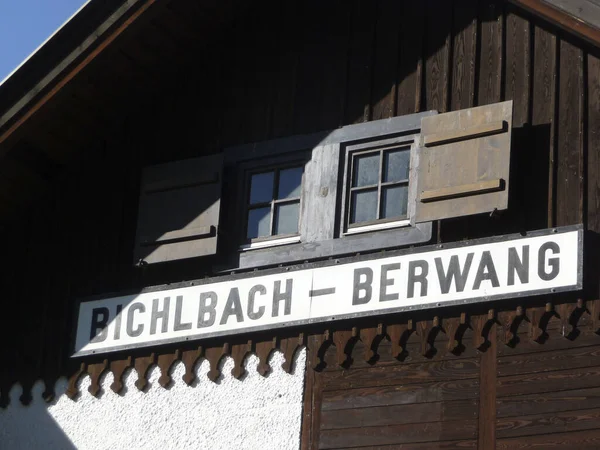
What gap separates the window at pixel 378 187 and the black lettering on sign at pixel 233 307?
2.99 ft

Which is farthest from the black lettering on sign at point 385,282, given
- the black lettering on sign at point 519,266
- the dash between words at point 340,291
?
the black lettering on sign at point 519,266

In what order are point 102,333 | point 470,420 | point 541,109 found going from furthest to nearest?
point 102,333
point 541,109
point 470,420

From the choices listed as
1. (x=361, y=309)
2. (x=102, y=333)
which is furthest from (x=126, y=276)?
(x=361, y=309)

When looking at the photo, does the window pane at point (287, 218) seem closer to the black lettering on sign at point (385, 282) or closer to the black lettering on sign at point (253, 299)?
the black lettering on sign at point (253, 299)

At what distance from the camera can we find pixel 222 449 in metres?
10.4

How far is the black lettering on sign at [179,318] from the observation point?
1084 centimetres

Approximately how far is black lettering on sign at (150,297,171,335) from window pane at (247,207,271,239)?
2.51ft

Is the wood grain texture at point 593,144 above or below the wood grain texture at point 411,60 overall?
below

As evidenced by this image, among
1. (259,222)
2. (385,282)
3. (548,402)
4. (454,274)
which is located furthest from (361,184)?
(548,402)

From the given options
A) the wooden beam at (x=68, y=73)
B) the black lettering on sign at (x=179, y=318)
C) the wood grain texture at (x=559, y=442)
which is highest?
the wooden beam at (x=68, y=73)

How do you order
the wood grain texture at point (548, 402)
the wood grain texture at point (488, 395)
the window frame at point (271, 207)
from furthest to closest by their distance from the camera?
the window frame at point (271, 207) < the wood grain texture at point (488, 395) < the wood grain texture at point (548, 402)

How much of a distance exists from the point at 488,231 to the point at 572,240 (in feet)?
2.13

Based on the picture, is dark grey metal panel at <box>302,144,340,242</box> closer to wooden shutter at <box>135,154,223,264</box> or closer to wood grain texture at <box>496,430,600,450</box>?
wooden shutter at <box>135,154,223,264</box>

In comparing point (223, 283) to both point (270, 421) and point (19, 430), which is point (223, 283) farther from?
point (19, 430)
